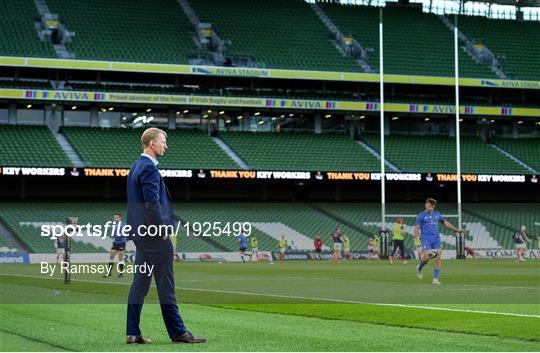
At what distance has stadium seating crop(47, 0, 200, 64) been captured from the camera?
2628 inches

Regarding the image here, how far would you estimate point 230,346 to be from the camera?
36.2 feet

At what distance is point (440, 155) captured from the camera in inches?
2773

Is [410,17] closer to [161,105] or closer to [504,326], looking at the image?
[161,105]

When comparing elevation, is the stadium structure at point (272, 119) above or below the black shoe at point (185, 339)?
above

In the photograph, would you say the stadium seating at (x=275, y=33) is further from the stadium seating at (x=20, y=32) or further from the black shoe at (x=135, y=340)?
the black shoe at (x=135, y=340)

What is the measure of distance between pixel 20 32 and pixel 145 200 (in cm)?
5873

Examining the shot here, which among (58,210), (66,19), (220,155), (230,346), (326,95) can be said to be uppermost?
(66,19)

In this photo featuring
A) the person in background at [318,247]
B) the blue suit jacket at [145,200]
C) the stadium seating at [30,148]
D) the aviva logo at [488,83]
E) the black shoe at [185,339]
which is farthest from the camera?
the aviva logo at [488,83]

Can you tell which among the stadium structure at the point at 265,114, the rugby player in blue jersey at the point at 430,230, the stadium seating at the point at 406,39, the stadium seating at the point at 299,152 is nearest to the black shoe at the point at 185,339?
the rugby player in blue jersey at the point at 430,230

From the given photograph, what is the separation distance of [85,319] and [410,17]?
6885 centimetres

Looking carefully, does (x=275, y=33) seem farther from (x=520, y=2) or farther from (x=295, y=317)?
(x=295, y=317)

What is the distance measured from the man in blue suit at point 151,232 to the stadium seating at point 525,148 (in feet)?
205

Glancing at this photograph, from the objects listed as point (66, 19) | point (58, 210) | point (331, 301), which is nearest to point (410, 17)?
point (66, 19)

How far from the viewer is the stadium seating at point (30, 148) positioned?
59.4 metres
